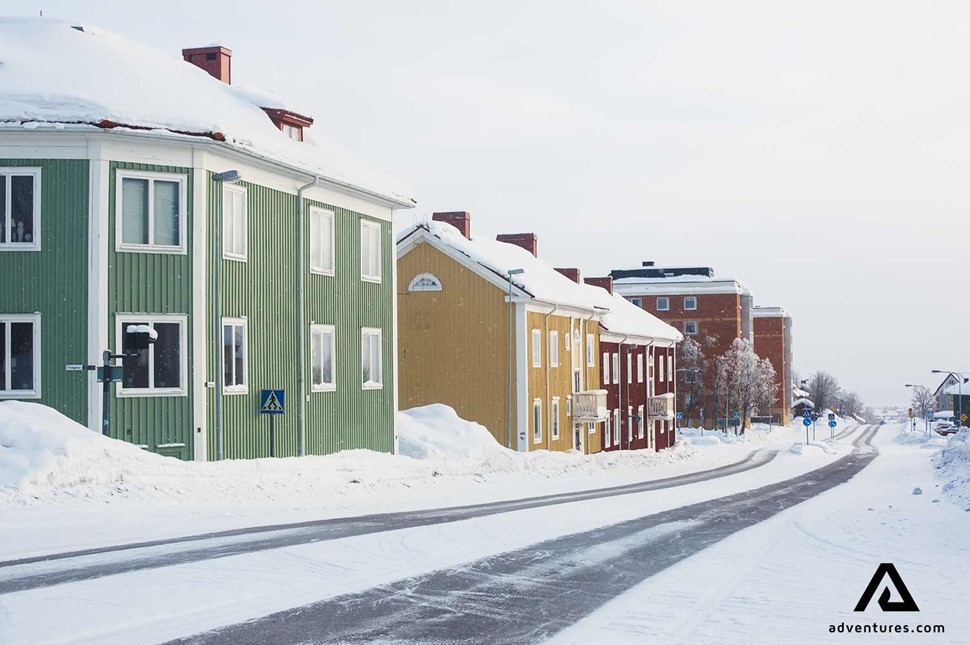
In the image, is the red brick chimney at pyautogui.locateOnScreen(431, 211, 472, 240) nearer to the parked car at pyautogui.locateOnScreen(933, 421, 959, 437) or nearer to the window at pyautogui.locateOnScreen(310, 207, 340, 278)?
the window at pyautogui.locateOnScreen(310, 207, 340, 278)

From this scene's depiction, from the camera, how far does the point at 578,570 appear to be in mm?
12469

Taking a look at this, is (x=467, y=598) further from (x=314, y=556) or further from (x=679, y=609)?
(x=314, y=556)

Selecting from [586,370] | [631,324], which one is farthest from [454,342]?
[631,324]

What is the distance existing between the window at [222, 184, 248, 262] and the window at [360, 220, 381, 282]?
18.0 ft

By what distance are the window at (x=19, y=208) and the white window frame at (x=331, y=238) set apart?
7.04 metres

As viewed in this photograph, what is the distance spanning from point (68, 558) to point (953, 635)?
9.33m

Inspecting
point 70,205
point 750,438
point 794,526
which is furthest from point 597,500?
point 750,438

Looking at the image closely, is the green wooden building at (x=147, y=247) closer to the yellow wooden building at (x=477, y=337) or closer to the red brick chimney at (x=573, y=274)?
the yellow wooden building at (x=477, y=337)

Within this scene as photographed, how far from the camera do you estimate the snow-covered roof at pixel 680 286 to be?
10569 cm

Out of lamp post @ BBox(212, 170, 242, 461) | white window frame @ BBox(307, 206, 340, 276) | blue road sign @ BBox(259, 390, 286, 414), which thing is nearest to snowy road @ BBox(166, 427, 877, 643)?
blue road sign @ BBox(259, 390, 286, 414)

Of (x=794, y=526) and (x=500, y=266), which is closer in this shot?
(x=794, y=526)

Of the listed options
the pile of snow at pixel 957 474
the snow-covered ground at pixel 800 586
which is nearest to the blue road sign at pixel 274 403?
the snow-covered ground at pixel 800 586

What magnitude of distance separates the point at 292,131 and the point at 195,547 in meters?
17.4

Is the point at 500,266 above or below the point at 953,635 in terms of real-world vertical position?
above
